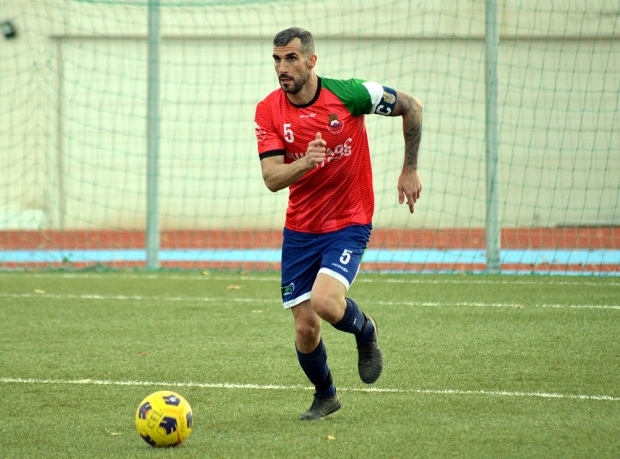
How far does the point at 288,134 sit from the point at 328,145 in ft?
0.74

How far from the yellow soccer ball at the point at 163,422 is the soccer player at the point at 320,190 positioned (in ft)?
2.67

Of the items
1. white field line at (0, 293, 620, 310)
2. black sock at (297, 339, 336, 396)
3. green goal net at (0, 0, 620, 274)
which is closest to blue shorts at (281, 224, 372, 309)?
black sock at (297, 339, 336, 396)

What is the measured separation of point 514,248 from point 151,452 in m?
10.3

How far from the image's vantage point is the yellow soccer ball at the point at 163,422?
4.21 metres

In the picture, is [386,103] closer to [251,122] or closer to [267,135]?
[267,135]

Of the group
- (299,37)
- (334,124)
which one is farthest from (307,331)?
(299,37)

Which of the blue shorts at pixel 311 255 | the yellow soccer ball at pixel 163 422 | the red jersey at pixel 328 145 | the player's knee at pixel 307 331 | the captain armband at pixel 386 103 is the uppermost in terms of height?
the captain armband at pixel 386 103

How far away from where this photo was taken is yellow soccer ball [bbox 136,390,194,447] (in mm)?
4215

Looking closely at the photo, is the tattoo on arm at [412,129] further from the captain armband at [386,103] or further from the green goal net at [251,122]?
the green goal net at [251,122]

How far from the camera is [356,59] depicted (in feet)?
54.5

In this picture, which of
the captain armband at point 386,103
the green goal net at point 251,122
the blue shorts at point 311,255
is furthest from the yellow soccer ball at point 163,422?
the green goal net at point 251,122

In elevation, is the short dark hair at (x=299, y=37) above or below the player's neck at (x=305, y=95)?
above

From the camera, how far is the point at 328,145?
4.97 metres

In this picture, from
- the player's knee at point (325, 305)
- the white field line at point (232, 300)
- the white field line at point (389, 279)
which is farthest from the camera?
the white field line at point (389, 279)
